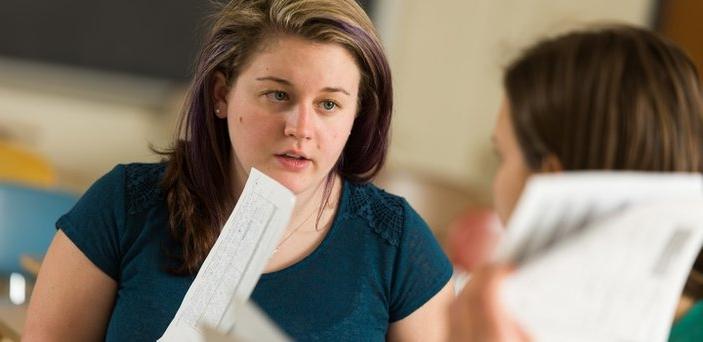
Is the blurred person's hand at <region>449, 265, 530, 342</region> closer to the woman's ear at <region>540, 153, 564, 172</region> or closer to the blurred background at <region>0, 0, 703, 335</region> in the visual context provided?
the woman's ear at <region>540, 153, 564, 172</region>

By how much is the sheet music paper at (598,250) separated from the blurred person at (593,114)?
33 millimetres

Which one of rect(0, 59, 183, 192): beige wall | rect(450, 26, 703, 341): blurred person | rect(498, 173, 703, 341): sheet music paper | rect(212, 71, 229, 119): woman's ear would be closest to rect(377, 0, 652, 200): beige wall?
rect(0, 59, 183, 192): beige wall

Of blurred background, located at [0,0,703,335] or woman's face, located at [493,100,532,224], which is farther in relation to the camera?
blurred background, located at [0,0,703,335]

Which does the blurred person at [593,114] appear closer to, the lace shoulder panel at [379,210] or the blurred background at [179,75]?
the lace shoulder panel at [379,210]

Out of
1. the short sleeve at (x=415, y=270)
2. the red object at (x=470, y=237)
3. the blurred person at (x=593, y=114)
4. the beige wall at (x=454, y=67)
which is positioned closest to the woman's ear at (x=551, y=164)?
the blurred person at (x=593, y=114)

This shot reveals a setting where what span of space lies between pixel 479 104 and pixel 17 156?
2615 millimetres

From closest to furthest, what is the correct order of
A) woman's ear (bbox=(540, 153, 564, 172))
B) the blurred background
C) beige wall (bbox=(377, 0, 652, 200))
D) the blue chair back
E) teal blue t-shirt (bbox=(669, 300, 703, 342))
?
1. woman's ear (bbox=(540, 153, 564, 172))
2. teal blue t-shirt (bbox=(669, 300, 703, 342))
3. the blue chair back
4. the blurred background
5. beige wall (bbox=(377, 0, 652, 200))

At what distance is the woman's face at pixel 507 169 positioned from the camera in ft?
3.65

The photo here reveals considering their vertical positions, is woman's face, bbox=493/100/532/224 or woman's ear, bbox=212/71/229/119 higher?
woman's ear, bbox=212/71/229/119

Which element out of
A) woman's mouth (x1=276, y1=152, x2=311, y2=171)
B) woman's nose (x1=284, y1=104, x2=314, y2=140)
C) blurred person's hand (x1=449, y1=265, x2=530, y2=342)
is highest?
woman's nose (x1=284, y1=104, x2=314, y2=140)

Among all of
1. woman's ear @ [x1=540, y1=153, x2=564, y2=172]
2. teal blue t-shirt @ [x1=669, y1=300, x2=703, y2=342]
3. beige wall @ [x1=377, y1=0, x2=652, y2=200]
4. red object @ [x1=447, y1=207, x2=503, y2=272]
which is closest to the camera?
woman's ear @ [x1=540, y1=153, x2=564, y2=172]

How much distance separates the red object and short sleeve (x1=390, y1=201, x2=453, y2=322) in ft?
6.88

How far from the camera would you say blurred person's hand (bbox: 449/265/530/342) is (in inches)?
39.0

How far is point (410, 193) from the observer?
4.70m
